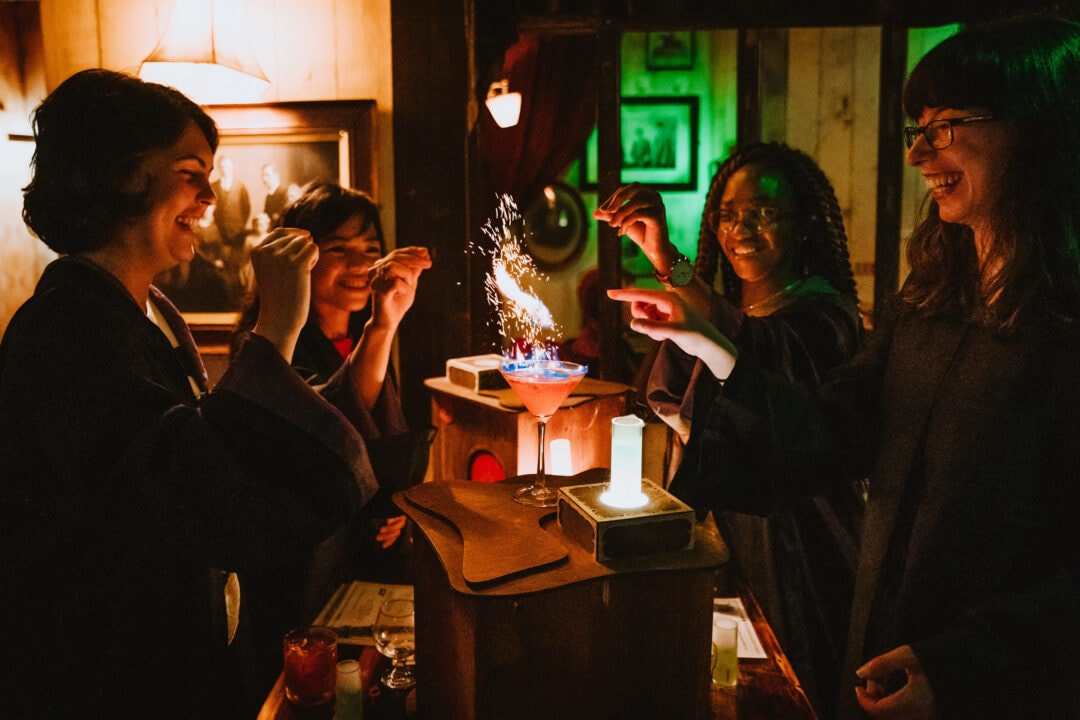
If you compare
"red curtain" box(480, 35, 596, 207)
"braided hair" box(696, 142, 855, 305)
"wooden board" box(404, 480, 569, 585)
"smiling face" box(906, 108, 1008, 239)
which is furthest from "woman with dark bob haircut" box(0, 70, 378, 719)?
"red curtain" box(480, 35, 596, 207)

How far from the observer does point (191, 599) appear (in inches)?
69.2

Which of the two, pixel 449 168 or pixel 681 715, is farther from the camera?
pixel 449 168

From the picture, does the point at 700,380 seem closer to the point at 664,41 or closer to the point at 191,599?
the point at 191,599

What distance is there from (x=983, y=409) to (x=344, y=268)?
2.26 meters

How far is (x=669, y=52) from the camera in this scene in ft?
21.1

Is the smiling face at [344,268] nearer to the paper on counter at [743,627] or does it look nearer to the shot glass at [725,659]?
the paper on counter at [743,627]

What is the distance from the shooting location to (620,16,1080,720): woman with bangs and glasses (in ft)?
5.05

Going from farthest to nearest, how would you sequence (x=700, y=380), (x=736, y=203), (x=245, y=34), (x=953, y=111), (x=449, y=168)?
(x=449, y=168) < (x=245, y=34) < (x=736, y=203) < (x=700, y=380) < (x=953, y=111)

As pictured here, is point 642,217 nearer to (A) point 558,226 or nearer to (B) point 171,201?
(B) point 171,201

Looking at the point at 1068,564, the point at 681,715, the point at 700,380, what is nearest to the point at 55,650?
the point at 681,715

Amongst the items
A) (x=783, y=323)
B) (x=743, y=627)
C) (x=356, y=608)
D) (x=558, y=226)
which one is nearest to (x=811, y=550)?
(x=743, y=627)

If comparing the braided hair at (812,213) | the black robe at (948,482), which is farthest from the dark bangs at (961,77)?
the braided hair at (812,213)

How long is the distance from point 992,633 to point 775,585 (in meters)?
1.10

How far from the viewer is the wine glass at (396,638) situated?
188cm
